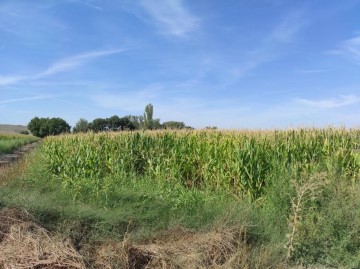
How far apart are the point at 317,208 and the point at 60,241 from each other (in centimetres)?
453

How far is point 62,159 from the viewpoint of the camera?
16.7m

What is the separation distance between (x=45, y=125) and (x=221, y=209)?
110m

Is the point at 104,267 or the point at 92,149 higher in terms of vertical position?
the point at 92,149

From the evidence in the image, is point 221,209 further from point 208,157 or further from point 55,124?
point 55,124

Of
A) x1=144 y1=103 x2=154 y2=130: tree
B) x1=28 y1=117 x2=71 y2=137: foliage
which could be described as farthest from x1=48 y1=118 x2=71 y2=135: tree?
x1=144 y1=103 x2=154 y2=130: tree

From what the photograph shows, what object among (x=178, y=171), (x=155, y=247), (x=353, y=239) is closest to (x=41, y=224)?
(x=155, y=247)

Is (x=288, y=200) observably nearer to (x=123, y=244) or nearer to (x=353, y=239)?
(x=353, y=239)

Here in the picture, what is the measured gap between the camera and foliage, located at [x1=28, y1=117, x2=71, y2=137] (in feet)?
352

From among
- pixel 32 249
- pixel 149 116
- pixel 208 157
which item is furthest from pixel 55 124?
pixel 32 249

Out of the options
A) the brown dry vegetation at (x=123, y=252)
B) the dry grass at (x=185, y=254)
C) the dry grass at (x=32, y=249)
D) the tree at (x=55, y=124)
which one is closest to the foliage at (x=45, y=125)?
the tree at (x=55, y=124)

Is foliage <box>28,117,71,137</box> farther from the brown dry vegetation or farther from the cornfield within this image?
the brown dry vegetation

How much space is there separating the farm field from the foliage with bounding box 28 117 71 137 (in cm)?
9730

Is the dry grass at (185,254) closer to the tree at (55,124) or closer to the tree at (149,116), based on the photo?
the tree at (149,116)

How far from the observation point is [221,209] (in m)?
8.44
